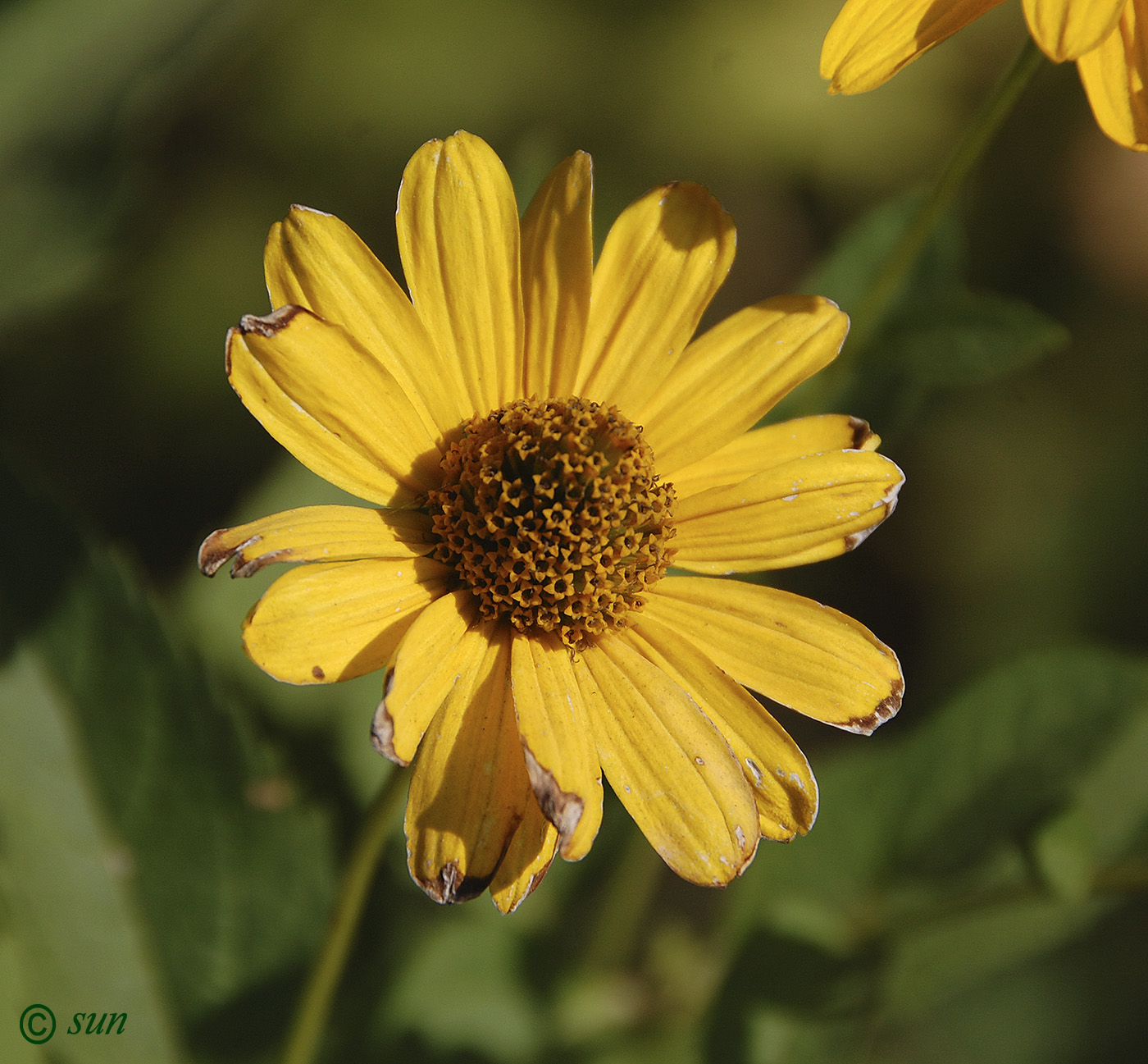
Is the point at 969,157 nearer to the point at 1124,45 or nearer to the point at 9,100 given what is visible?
the point at 1124,45

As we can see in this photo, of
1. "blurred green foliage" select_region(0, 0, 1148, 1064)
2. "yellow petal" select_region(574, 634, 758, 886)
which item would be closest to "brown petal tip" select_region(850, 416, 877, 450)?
"blurred green foliage" select_region(0, 0, 1148, 1064)

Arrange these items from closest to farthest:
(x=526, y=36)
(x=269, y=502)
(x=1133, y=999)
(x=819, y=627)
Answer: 1. (x=819, y=627)
2. (x=269, y=502)
3. (x=1133, y=999)
4. (x=526, y=36)

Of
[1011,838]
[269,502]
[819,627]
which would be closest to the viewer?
[819,627]

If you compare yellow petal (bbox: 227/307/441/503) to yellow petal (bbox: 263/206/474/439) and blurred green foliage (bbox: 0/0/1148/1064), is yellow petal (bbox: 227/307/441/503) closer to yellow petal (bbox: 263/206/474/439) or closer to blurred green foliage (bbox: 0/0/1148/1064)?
yellow petal (bbox: 263/206/474/439)

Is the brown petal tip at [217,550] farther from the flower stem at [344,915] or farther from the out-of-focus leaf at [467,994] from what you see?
the out-of-focus leaf at [467,994]

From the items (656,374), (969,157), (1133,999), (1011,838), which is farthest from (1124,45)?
(1133,999)

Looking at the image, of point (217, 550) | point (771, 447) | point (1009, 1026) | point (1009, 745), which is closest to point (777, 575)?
point (1009, 745)

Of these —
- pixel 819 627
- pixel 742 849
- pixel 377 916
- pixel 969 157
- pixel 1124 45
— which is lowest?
pixel 377 916
